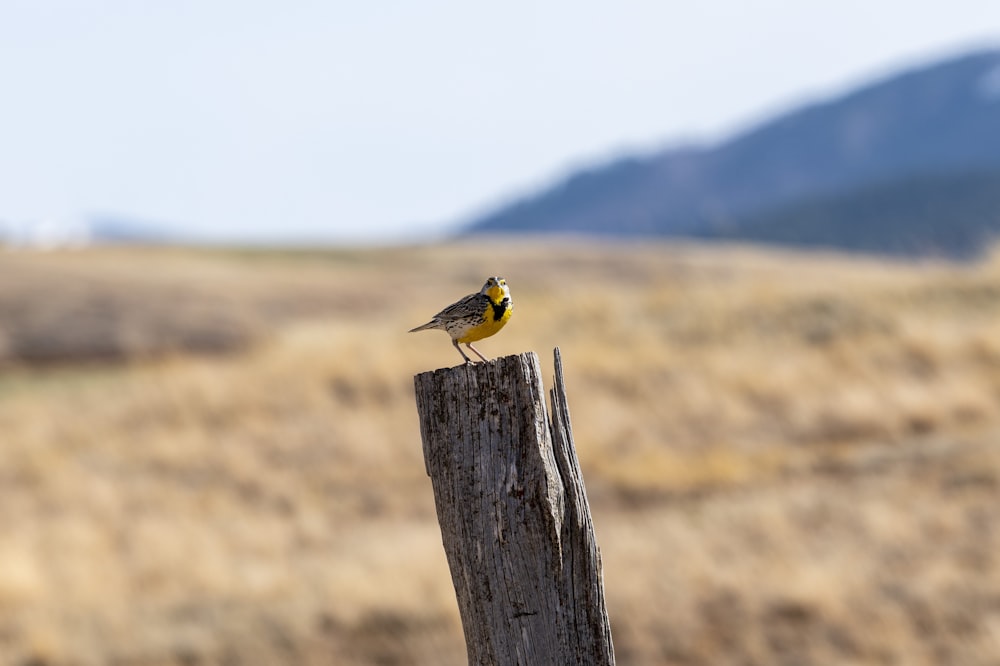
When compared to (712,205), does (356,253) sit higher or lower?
lower

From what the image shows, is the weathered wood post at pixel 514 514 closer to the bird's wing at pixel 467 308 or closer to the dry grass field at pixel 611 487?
the bird's wing at pixel 467 308

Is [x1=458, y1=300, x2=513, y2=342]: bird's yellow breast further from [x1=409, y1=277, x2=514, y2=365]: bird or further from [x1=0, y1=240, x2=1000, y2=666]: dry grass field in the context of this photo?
[x1=0, y1=240, x2=1000, y2=666]: dry grass field

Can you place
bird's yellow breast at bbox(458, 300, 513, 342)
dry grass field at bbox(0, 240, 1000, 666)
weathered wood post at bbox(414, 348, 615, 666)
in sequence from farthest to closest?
1. dry grass field at bbox(0, 240, 1000, 666)
2. bird's yellow breast at bbox(458, 300, 513, 342)
3. weathered wood post at bbox(414, 348, 615, 666)

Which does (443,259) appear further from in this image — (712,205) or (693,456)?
(712,205)

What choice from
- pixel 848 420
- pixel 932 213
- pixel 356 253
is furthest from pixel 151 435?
pixel 932 213

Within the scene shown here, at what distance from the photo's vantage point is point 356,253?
54406 mm

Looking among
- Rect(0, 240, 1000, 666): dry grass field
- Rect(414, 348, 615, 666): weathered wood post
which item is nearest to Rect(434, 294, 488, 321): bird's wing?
Rect(414, 348, 615, 666): weathered wood post

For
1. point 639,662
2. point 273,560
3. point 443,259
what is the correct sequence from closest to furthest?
point 639,662 → point 273,560 → point 443,259

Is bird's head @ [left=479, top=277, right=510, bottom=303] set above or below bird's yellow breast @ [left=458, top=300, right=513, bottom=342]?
above

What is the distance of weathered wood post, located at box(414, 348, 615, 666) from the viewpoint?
3.04 m

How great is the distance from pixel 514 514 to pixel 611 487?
10080 mm

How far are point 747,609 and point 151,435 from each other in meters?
10.0

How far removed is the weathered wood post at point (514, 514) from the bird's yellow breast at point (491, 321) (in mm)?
324

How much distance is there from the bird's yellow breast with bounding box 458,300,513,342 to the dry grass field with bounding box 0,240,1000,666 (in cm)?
573
